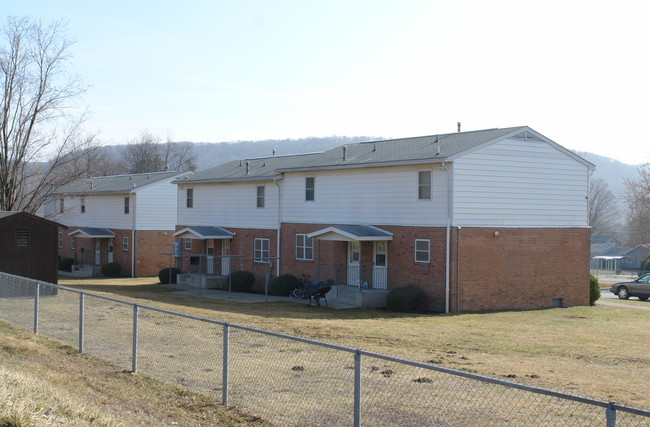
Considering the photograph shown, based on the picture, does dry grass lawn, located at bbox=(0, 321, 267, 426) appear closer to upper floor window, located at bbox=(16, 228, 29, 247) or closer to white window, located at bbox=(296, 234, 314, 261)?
upper floor window, located at bbox=(16, 228, 29, 247)

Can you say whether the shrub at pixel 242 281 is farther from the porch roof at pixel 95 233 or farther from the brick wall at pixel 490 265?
the porch roof at pixel 95 233

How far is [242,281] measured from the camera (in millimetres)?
33219

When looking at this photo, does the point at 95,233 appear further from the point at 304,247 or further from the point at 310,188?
the point at 310,188

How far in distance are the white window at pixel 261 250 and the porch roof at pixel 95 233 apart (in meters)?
15.9

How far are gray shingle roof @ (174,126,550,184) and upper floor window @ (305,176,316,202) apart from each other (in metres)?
0.67

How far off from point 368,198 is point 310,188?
4045 mm

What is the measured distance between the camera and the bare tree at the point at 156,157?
87.1 metres

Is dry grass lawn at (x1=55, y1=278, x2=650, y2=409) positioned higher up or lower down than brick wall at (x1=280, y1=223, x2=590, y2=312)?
lower down

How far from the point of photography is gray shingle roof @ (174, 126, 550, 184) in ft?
84.1

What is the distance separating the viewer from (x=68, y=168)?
132ft

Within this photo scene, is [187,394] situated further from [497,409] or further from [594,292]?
[594,292]

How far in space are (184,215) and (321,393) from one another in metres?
31.4

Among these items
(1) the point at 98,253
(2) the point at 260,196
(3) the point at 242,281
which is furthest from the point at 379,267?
(1) the point at 98,253

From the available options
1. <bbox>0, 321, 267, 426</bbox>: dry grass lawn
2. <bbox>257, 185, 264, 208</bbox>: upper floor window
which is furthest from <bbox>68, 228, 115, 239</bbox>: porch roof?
<bbox>0, 321, 267, 426</bbox>: dry grass lawn
